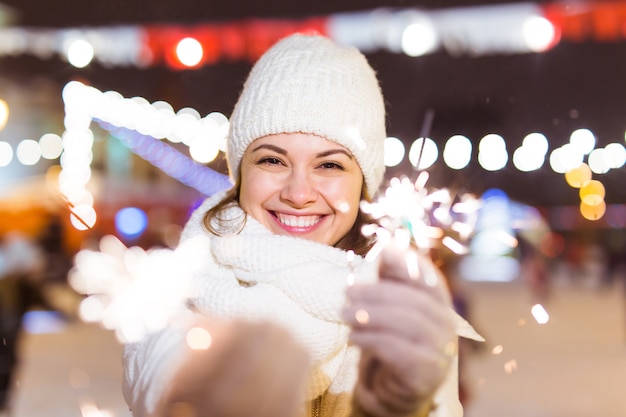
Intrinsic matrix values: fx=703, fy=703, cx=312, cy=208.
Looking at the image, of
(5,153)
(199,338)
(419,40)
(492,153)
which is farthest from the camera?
(5,153)

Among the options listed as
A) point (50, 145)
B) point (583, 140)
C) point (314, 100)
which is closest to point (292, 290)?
point (314, 100)

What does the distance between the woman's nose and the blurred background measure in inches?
8.8

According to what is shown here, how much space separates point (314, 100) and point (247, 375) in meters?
0.70

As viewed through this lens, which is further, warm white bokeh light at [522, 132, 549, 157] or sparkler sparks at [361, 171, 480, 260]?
warm white bokeh light at [522, 132, 549, 157]

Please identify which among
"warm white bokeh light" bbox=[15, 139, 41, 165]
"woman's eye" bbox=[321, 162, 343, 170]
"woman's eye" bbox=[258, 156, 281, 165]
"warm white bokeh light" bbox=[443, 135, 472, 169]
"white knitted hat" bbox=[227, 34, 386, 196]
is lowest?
"warm white bokeh light" bbox=[15, 139, 41, 165]

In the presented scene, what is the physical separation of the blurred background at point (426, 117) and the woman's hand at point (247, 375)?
0.59 metres

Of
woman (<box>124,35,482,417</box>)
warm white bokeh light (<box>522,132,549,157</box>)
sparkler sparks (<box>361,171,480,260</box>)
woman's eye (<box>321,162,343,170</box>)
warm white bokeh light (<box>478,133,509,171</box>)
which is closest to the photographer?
woman (<box>124,35,482,417</box>)

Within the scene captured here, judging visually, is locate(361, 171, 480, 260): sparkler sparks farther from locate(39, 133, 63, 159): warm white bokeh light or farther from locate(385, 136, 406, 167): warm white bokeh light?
locate(39, 133, 63, 159): warm white bokeh light

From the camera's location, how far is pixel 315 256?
4.52ft

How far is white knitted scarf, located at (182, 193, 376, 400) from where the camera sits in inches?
50.6

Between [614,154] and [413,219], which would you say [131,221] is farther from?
[413,219]

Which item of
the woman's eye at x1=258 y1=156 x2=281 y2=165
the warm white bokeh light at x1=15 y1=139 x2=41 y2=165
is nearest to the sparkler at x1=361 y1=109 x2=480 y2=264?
the woman's eye at x1=258 y1=156 x2=281 y2=165

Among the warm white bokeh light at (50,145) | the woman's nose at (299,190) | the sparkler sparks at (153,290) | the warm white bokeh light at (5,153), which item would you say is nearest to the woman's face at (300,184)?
the woman's nose at (299,190)

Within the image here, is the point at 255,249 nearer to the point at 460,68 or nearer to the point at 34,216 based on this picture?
the point at 460,68
